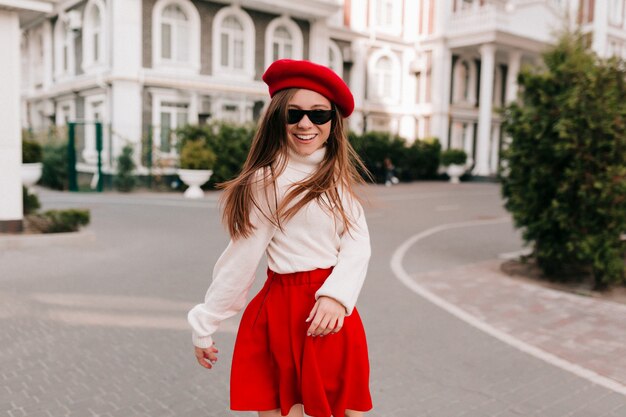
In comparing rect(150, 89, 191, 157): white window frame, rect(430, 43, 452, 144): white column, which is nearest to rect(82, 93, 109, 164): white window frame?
rect(150, 89, 191, 157): white window frame

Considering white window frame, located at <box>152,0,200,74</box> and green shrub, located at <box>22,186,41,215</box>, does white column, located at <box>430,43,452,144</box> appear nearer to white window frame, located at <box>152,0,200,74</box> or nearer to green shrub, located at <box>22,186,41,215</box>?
white window frame, located at <box>152,0,200,74</box>

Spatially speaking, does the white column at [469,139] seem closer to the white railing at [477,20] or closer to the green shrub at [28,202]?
the white railing at [477,20]

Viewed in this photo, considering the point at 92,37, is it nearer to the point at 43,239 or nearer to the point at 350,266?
the point at 43,239

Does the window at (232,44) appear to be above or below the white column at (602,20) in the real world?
below

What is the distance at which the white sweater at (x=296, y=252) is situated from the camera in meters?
2.04

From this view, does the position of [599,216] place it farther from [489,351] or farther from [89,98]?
[89,98]

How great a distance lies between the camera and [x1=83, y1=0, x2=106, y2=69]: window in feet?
70.2

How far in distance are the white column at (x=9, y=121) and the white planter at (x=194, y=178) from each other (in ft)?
29.6

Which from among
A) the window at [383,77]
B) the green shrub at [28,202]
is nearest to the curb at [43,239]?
the green shrub at [28,202]

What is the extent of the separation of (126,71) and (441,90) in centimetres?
1720

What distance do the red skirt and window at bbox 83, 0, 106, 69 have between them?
70.0 feet

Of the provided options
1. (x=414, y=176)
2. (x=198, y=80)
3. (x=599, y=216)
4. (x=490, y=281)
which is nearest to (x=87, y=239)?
(x=490, y=281)

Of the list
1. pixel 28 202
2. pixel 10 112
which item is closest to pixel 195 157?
pixel 28 202

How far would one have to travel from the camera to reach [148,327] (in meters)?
5.16
